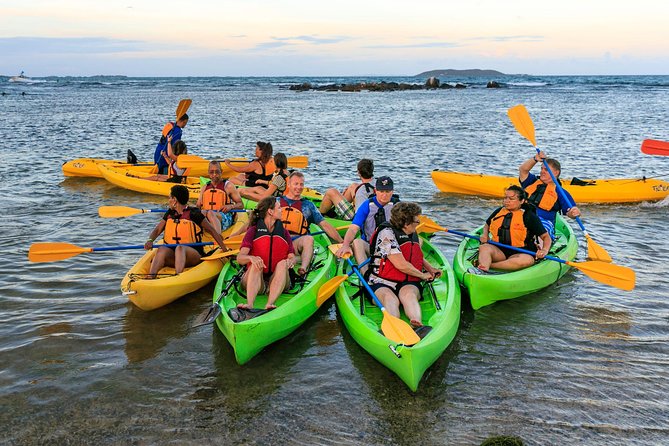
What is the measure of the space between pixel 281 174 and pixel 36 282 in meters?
3.59

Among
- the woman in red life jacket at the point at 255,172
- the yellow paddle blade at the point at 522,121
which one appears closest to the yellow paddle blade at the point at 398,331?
the yellow paddle blade at the point at 522,121

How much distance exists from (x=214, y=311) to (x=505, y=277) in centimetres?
321

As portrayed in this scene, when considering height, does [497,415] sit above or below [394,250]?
below

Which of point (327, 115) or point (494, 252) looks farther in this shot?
point (327, 115)

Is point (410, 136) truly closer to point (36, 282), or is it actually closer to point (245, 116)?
point (245, 116)

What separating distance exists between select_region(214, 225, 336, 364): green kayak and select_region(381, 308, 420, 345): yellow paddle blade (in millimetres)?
1022

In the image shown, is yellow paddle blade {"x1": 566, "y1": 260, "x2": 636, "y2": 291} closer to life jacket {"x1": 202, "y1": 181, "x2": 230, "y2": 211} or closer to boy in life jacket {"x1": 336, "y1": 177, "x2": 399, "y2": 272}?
boy in life jacket {"x1": 336, "y1": 177, "x2": 399, "y2": 272}

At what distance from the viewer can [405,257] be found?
5555mm

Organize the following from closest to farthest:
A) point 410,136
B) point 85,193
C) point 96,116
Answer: point 85,193 → point 410,136 → point 96,116

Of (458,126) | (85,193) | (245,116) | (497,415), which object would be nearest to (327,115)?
(245,116)

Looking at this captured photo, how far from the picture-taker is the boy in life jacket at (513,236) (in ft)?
22.0

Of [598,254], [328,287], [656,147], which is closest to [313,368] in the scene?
[328,287]

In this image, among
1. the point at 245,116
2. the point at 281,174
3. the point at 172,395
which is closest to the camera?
the point at 172,395

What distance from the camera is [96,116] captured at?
106ft
